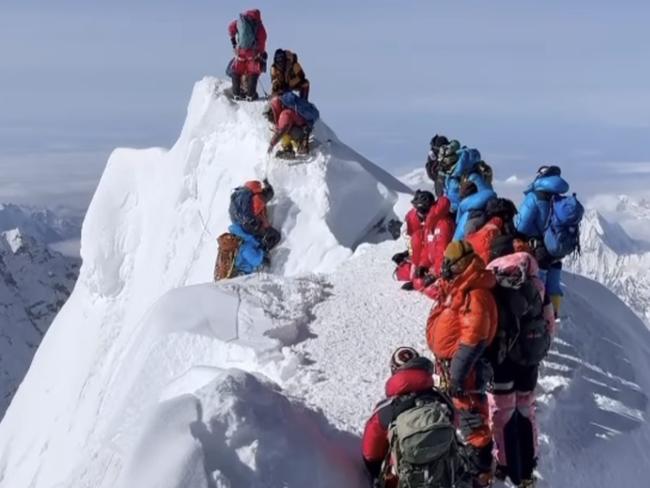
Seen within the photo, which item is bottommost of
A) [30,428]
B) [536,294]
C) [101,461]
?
[30,428]

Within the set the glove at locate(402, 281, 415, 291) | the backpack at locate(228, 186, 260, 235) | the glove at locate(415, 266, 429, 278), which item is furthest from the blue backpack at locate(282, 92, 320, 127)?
the glove at locate(415, 266, 429, 278)

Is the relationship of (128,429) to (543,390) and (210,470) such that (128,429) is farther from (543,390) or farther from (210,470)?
(543,390)

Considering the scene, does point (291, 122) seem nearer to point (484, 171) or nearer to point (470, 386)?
point (484, 171)

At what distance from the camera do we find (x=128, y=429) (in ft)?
29.5

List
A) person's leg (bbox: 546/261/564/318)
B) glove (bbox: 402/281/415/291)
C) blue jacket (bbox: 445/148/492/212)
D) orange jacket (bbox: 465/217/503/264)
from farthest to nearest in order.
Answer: glove (bbox: 402/281/415/291), blue jacket (bbox: 445/148/492/212), person's leg (bbox: 546/261/564/318), orange jacket (bbox: 465/217/503/264)

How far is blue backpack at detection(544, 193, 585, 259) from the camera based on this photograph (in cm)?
1158

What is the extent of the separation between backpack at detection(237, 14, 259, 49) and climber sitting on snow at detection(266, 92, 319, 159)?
1.73 m

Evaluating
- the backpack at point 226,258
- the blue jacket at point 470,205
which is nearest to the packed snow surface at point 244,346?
the backpack at point 226,258

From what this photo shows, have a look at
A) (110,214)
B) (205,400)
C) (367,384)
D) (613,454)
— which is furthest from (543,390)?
(110,214)

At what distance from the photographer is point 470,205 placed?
1230 cm

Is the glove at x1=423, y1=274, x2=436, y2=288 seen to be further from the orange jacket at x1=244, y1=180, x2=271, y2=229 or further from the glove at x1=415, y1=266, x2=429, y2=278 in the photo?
the orange jacket at x1=244, y1=180, x2=271, y2=229

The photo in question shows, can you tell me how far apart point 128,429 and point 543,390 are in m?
5.30

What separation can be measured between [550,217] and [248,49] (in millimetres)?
12051

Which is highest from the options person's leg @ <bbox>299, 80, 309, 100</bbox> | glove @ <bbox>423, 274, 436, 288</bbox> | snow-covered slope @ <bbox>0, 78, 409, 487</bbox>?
person's leg @ <bbox>299, 80, 309, 100</bbox>
